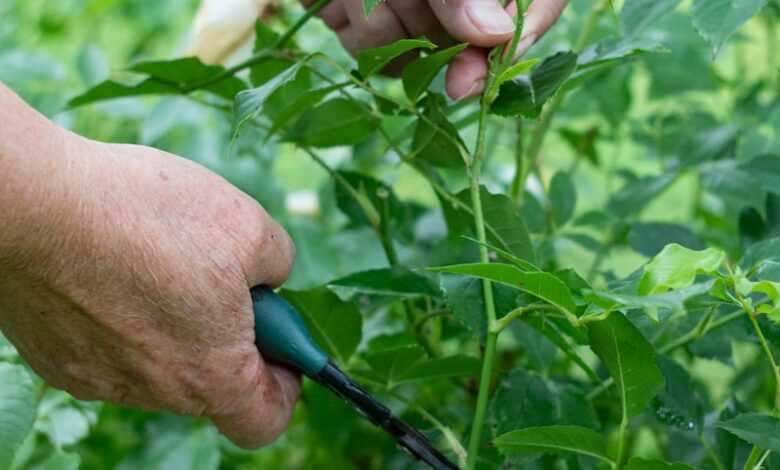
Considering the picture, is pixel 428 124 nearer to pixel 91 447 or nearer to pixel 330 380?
pixel 330 380

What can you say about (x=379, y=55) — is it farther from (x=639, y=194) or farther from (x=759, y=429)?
(x=639, y=194)

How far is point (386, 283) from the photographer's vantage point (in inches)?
34.3

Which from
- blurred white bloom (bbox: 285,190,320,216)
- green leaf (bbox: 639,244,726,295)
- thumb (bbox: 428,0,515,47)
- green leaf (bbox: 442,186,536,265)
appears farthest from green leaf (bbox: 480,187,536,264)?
blurred white bloom (bbox: 285,190,320,216)

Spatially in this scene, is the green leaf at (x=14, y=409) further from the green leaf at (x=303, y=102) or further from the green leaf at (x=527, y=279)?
the green leaf at (x=527, y=279)

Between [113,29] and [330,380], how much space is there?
1678 millimetres

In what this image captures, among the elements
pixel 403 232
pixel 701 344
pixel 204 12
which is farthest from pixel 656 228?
pixel 204 12

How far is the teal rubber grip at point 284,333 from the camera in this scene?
85 cm

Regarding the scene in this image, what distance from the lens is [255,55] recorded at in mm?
950

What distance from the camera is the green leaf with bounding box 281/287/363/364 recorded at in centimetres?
92

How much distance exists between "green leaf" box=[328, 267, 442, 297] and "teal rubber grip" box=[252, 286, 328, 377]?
0.13 ft

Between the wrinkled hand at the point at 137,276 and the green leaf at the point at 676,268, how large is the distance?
30 cm

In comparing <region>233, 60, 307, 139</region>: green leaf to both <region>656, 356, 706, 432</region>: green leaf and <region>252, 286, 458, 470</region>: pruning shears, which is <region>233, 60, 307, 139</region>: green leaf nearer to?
<region>252, 286, 458, 470</region>: pruning shears

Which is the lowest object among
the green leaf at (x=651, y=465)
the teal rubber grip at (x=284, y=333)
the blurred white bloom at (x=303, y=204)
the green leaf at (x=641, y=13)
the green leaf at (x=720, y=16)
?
the blurred white bloom at (x=303, y=204)

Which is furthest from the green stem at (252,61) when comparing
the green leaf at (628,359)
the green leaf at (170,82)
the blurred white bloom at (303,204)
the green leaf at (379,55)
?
the blurred white bloom at (303,204)
